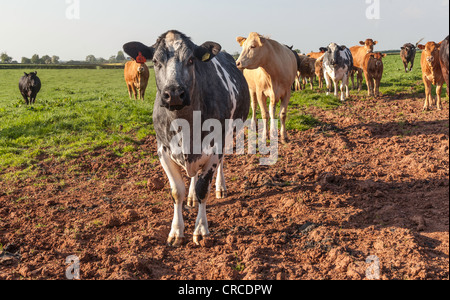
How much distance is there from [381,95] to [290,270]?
12422 millimetres

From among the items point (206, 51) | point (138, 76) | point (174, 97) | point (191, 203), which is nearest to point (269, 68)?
point (191, 203)

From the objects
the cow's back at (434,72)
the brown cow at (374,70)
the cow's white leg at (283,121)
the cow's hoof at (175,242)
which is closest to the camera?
the cow's hoof at (175,242)

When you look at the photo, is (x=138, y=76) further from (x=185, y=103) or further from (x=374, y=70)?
(x=185, y=103)

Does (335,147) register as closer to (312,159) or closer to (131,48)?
(312,159)

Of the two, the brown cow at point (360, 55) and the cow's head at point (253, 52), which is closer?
the cow's head at point (253, 52)

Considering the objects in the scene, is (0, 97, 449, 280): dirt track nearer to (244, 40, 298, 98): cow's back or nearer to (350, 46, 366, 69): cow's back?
(244, 40, 298, 98): cow's back

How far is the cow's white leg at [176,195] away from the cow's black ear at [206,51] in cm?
118

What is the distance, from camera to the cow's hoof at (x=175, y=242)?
4422 millimetres

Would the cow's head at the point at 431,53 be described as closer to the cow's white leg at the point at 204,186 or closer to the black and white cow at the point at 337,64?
the black and white cow at the point at 337,64

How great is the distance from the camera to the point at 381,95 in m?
14.5

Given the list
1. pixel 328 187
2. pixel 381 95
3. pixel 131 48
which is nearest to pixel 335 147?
pixel 328 187

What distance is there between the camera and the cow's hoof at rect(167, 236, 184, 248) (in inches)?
174

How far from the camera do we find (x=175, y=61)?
389 cm

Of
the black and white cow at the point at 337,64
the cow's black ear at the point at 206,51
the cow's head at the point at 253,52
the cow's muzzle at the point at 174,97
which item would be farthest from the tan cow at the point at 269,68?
the black and white cow at the point at 337,64
